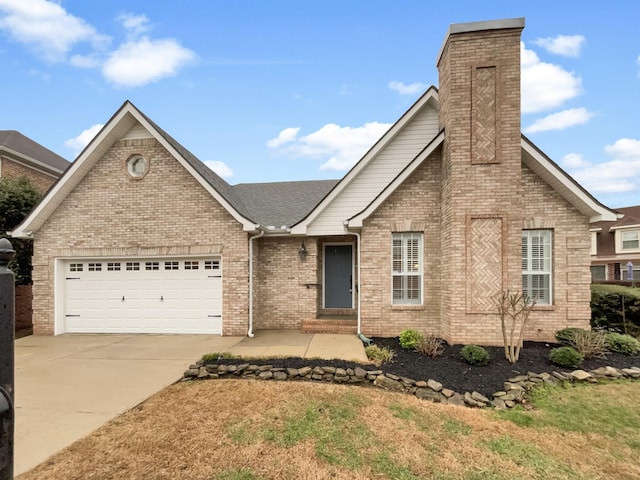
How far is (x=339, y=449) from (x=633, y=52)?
Answer: 13311 mm

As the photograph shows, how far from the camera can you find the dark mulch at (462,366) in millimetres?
5879

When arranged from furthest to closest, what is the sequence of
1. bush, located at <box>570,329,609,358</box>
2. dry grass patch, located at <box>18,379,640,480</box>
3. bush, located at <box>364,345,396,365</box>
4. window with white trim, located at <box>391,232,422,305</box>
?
window with white trim, located at <box>391,232,422,305</box> < bush, located at <box>570,329,609,358</box> < bush, located at <box>364,345,396,365</box> < dry grass patch, located at <box>18,379,640,480</box>

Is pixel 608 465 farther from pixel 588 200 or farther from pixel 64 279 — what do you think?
pixel 64 279

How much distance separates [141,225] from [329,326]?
639 centimetres

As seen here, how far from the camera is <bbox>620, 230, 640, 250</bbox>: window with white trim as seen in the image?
28891 millimetres

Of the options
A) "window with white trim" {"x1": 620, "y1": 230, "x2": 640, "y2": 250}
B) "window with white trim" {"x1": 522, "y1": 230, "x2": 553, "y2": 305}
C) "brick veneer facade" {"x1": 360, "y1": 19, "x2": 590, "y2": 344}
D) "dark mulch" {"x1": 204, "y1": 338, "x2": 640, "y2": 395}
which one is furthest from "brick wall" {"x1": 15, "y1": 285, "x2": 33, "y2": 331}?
"window with white trim" {"x1": 620, "y1": 230, "x2": 640, "y2": 250}

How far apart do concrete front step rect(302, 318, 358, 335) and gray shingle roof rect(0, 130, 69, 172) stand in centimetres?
1720

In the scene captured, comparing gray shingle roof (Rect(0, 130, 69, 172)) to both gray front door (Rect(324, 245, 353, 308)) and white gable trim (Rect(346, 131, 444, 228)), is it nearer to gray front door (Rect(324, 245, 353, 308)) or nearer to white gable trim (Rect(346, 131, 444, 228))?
gray front door (Rect(324, 245, 353, 308))

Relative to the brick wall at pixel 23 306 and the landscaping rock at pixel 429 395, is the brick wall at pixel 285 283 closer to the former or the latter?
the landscaping rock at pixel 429 395

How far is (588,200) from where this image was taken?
8102mm

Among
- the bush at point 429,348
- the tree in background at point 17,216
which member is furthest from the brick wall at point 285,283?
the tree in background at point 17,216

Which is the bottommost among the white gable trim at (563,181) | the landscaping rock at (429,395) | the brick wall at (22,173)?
the landscaping rock at (429,395)

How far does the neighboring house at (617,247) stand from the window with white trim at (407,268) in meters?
28.3

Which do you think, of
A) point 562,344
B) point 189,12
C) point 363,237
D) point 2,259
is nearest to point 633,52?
point 562,344
